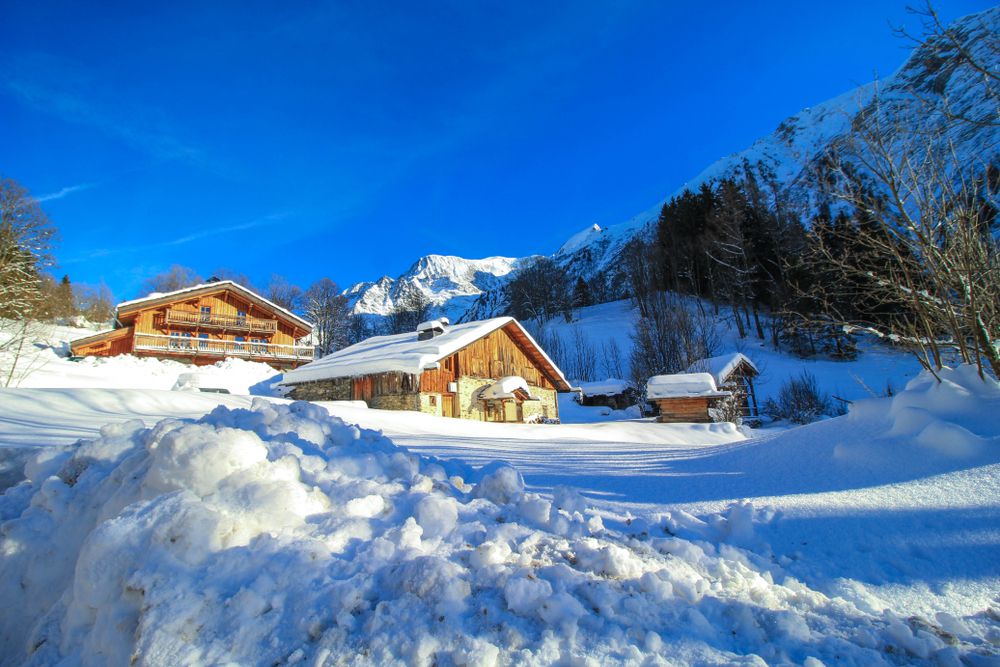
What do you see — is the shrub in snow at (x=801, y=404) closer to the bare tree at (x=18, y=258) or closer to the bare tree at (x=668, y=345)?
Result: the bare tree at (x=668, y=345)

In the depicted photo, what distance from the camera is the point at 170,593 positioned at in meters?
1.80

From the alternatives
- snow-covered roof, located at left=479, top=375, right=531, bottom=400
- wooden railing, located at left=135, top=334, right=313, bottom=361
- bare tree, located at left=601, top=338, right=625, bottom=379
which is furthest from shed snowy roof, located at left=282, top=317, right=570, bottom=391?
bare tree, located at left=601, top=338, right=625, bottom=379

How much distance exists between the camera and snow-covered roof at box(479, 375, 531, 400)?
19.2m

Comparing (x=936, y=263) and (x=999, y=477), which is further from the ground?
(x=936, y=263)

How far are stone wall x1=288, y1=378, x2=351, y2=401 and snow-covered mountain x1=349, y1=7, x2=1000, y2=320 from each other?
628 inches

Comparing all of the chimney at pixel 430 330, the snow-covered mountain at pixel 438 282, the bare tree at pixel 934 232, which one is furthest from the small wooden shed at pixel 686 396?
the snow-covered mountain at pixel 438 282

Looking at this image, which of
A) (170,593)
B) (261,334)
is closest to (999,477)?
(170,593)

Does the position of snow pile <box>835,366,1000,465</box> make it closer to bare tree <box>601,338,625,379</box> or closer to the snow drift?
the snow drift

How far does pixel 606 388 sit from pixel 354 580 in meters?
28.9

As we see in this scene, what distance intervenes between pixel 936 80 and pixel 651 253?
3617cm

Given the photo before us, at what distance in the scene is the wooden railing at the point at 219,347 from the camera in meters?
25.3

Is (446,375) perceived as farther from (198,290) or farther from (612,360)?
(612,360)

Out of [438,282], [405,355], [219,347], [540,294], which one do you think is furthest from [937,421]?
[438,282]

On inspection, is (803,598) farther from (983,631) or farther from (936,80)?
(936,80)
